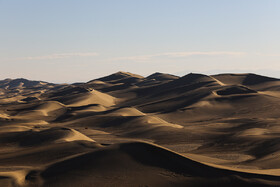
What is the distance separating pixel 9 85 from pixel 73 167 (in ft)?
636

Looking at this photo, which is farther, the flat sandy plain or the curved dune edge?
the flat sandy plain

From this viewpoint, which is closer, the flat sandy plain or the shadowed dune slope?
the shadowed dune slope

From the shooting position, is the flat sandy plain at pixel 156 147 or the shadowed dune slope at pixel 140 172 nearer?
the shadowed dune slope at pixel 140 172

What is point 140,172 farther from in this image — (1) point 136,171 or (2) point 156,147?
(2) point 156,147

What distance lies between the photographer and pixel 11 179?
1375 cm

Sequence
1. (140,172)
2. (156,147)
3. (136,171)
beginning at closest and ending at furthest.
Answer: (140,172) < (136,171) < (156,147)

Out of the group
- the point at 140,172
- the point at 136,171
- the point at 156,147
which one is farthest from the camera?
the point at 156,147

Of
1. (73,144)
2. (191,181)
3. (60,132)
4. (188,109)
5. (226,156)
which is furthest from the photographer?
(188,109)

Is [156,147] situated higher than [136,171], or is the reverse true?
[156,147]

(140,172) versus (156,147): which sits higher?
(156,147)

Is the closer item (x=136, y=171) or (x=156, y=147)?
(x=136, y=171)

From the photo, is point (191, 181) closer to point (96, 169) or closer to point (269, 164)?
point (96, 169)

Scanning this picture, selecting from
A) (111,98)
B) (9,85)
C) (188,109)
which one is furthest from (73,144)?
(9,85)

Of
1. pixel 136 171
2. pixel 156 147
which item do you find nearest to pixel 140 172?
pixel 136 171
